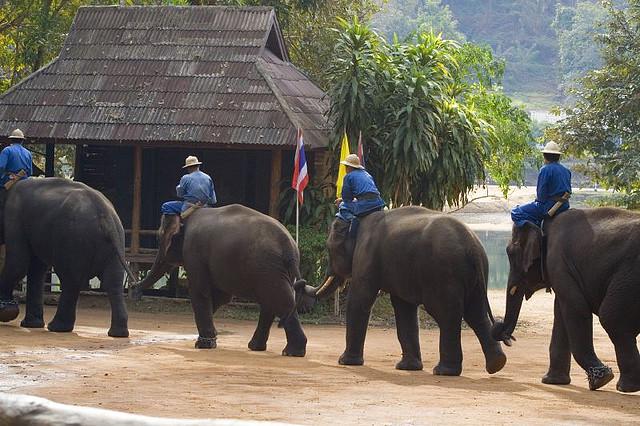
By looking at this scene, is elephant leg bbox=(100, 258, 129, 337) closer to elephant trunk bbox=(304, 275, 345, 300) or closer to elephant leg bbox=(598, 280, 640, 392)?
elephant trunk bbox=(304, 275, 345, 300)

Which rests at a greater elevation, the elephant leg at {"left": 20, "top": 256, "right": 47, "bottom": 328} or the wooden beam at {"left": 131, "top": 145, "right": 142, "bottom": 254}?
the wooden beam at {"left": 131, "top": 145, "right": 142, "bottom": 254}

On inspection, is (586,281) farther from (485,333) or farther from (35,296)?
(35,296)

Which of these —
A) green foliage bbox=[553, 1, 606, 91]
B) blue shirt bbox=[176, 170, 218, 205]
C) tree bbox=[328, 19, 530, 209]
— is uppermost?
green foliage bbox=[553, 1, 606, 91]

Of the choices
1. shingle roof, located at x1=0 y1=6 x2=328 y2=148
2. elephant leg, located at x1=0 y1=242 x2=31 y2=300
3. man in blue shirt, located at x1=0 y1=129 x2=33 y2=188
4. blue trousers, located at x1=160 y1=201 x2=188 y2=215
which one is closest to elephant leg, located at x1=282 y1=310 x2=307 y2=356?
blue trousers, located at x1=160 y1=201 x2=188 y2=215

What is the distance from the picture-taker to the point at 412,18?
392 feet

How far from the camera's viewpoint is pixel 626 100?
1201 inches

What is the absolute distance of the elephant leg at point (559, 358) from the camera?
13156 millimetres

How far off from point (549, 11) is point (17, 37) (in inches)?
3887

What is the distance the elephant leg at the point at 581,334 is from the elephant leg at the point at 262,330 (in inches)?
159

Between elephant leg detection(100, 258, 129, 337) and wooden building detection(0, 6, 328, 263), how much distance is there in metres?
5.41

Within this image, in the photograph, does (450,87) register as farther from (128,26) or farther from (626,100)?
(626,100)

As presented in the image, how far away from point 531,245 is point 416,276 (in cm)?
129

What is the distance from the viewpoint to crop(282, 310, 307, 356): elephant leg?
15.4 m

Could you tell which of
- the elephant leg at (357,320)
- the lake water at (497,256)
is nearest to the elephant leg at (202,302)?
the elephant leg at (357,320)
